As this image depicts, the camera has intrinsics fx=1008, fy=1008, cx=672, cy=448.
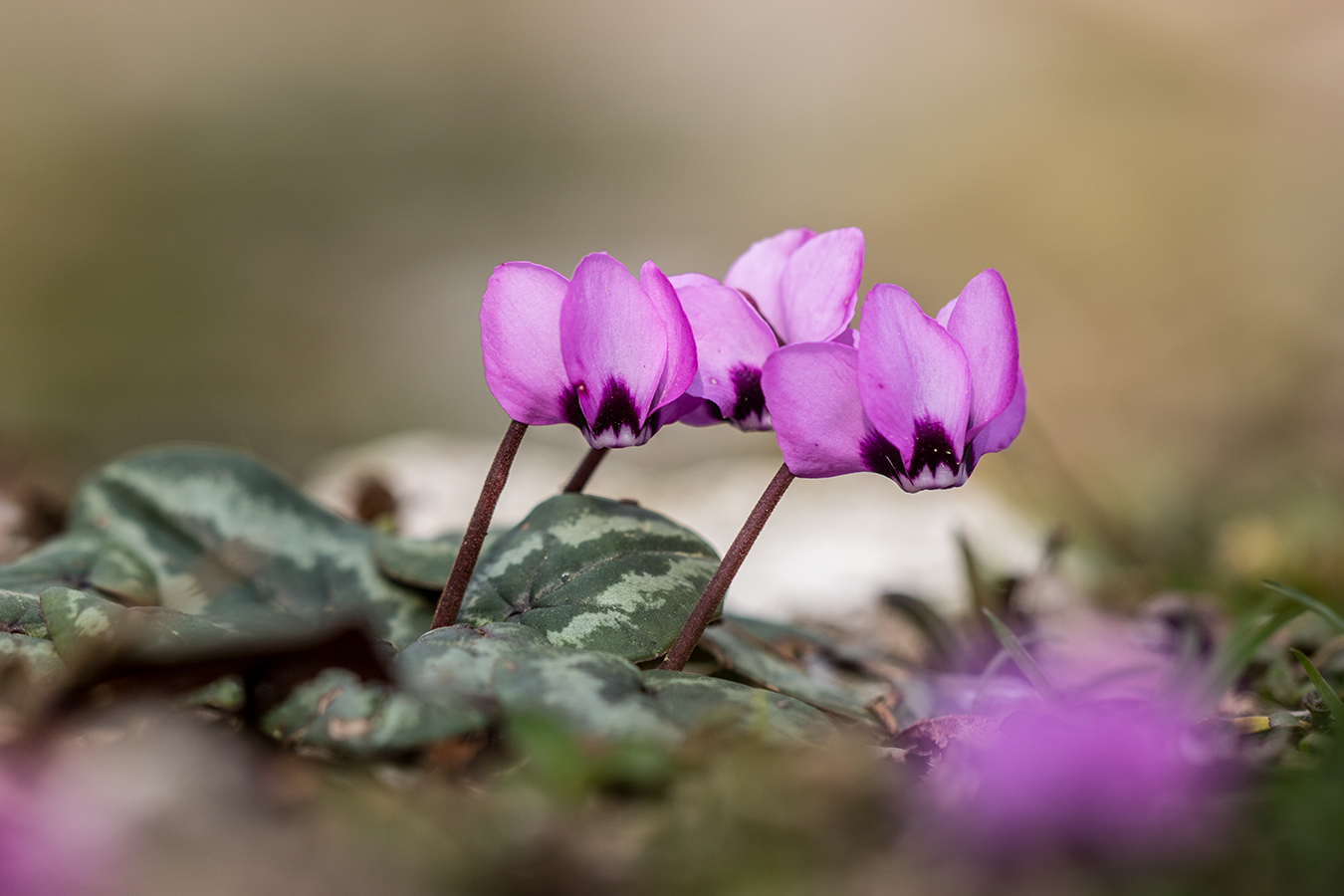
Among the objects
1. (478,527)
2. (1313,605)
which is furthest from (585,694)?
(1313,605)

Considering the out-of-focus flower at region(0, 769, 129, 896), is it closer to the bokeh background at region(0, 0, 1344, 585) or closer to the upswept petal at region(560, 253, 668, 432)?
the upswept petal at region(560, 253, 668, 432)

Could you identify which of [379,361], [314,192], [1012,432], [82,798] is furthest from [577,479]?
[314,192]

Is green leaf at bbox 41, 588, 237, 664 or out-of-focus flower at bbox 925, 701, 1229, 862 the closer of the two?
out-of-focus flower at bbox 925, 701, 1229, 862

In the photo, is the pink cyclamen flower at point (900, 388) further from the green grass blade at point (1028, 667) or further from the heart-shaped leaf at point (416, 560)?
the heart-shaped leaf at point (416, 560)

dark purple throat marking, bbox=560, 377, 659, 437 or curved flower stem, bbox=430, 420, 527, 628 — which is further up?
dark purple throat marking, bbox=560, 377, 659, 437

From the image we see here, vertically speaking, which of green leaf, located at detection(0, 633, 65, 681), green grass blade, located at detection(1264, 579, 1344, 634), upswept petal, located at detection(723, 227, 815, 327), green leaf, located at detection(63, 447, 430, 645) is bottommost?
green leaf, located at detection(63, 447, 430, 645)

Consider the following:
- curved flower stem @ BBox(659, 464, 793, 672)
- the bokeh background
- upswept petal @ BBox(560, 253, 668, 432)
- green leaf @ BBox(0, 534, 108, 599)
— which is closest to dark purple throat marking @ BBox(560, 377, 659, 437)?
upswept petal @ BBox(560, 253, 668, 432)
